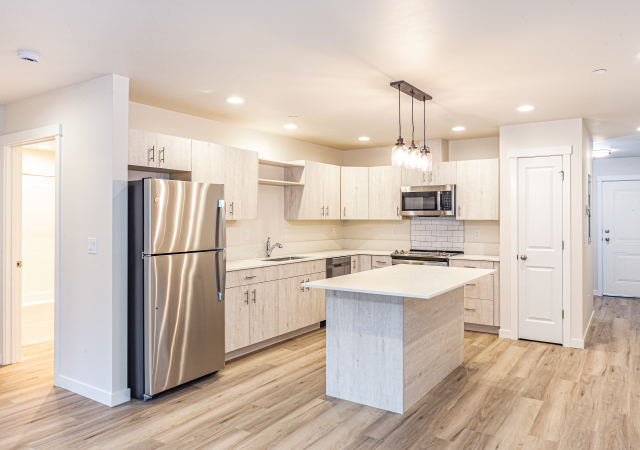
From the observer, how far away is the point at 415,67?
309cm

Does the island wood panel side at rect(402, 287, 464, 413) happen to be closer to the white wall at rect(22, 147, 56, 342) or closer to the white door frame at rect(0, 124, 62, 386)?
the white door frame at rect(0, 124, 62, 386)

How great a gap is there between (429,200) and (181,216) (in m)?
3.42

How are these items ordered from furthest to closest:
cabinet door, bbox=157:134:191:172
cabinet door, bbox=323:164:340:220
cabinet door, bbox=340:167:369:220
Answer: cabinet door, bbox=340:167:369:220
cabinet door, bbox=323:164:340:220
cabinet door, bbox=157:134:191:172

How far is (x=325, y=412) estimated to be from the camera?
314 centimetres

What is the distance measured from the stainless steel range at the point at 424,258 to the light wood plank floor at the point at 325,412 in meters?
1.43

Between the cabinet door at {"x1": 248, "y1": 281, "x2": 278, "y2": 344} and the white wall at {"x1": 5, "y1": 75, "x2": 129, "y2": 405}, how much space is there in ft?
4.37

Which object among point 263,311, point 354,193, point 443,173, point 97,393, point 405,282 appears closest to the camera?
point 405,282

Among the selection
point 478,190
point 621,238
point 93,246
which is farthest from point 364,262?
point 621,238

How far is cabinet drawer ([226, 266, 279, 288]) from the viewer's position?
13.9 feet

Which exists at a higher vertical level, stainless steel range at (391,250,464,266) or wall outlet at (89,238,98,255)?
wall outlet at (89,238,98,255)

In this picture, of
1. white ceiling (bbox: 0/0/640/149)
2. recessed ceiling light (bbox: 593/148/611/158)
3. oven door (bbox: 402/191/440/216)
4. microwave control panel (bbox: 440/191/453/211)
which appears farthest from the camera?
recessed ceiling light (bbox: 593/148/611/158)

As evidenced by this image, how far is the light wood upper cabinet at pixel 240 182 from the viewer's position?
14.7ft

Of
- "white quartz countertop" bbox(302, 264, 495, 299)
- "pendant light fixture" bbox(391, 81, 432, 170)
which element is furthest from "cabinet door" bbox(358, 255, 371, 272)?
"pendant light fixture" bbox(391, 81, 432, 170)

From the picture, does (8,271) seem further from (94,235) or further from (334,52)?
(334,52)
